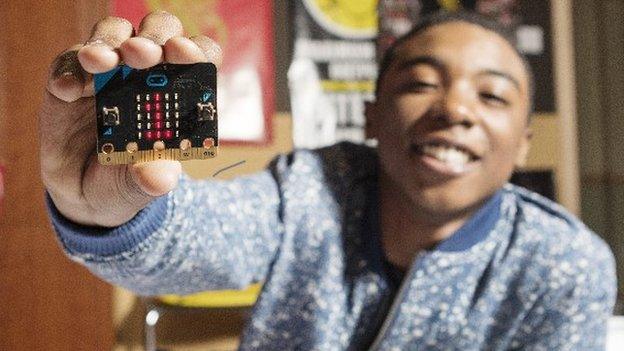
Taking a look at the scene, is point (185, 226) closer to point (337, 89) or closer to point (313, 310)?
point (313, 310)

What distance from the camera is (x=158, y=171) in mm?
363

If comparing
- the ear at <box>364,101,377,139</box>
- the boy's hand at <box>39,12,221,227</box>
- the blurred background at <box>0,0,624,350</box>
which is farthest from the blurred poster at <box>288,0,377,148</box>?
the boy's hand at <box>39,12,221,227</box>

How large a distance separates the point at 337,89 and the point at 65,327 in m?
0.65

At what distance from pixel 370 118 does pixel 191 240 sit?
28 centimetres

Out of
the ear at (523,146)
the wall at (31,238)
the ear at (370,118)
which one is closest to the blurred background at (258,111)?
the wall at (31,238)

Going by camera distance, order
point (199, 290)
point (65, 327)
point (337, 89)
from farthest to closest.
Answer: point (337, 89) → point (65, 327) → point (199, 290)

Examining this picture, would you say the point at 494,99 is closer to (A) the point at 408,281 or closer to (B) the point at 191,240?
(A) the point at 408,281

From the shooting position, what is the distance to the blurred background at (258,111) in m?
0.62

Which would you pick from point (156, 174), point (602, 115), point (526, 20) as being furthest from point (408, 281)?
point (602, 115)

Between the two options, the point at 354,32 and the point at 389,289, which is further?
the point at 354,32

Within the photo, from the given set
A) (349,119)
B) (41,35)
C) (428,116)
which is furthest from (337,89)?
(41,35)

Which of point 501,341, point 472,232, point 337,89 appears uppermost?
point 337,89

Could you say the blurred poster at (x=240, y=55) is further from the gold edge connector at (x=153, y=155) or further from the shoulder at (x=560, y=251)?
the shoulder at (x=560, y=251)

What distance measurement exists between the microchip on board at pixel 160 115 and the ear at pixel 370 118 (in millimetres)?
378
